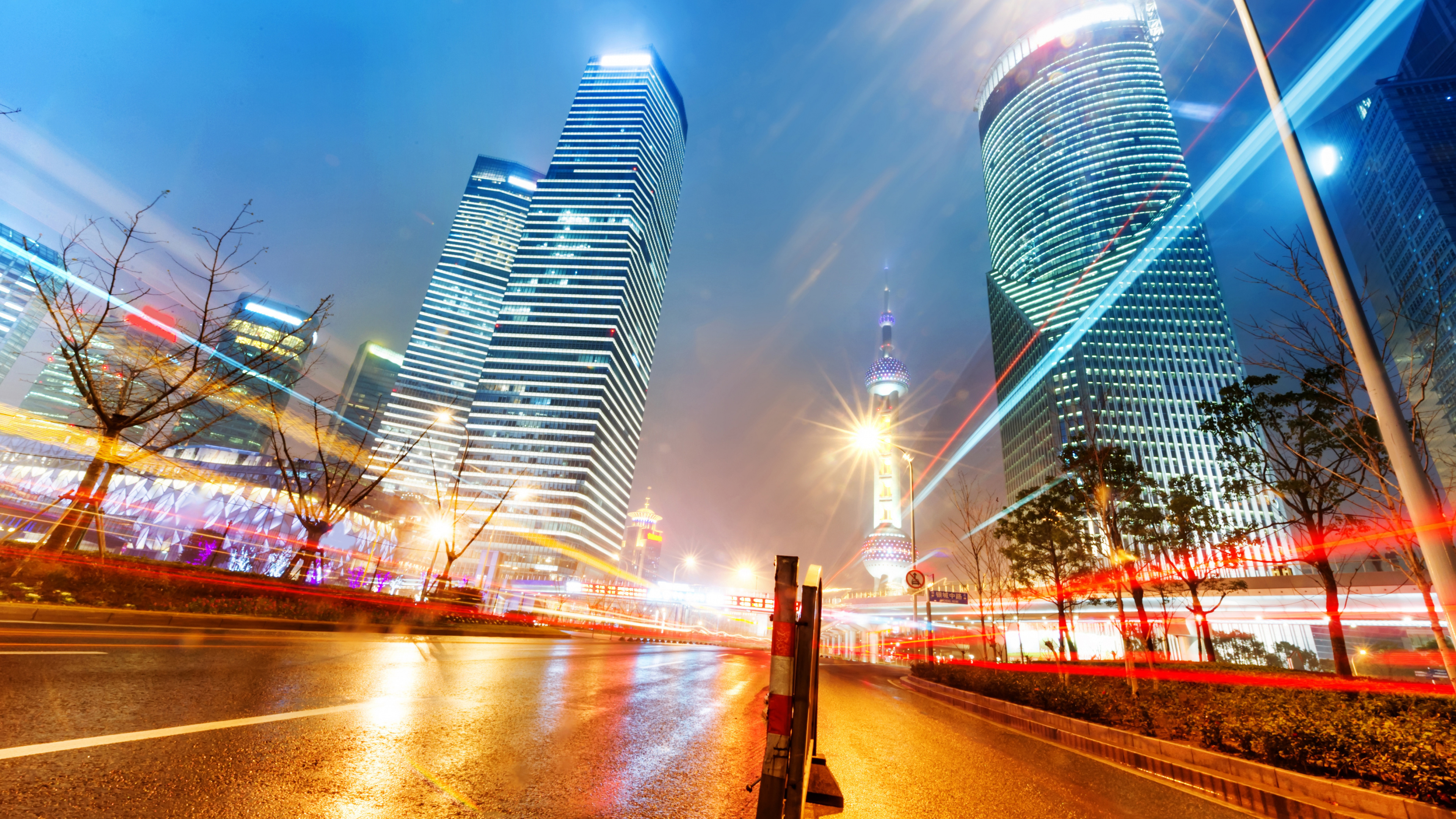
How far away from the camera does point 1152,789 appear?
6.37 metres

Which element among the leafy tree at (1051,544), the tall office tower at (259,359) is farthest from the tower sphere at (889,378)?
the tall office tower at (259,359)

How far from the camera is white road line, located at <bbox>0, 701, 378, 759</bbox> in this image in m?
3.03

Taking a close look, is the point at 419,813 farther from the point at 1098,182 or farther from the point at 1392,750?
the point at 1098,182

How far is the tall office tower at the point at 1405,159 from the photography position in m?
72.0

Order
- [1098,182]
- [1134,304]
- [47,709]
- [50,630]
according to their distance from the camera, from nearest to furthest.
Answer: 1. [47,709]
2. [50,630]
3. [1134,304]
4. [1098,182]

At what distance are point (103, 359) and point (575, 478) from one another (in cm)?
13223

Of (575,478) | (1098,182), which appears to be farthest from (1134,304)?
(575,478)

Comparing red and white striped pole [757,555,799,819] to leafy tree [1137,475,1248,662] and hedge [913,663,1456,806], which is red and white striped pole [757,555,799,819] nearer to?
hedge [913,663,1456,806]

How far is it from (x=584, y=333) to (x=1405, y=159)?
157206 mm

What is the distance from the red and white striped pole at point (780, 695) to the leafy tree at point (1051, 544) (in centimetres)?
2538

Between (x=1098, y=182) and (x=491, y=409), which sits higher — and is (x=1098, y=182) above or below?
above

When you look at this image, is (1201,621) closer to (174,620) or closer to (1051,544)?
(1051,544)

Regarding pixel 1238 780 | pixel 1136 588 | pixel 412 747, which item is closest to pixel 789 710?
pixel 412 747

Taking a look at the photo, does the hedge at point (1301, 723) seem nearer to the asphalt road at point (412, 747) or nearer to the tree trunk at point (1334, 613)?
the asphalt road at point (412, 747)
